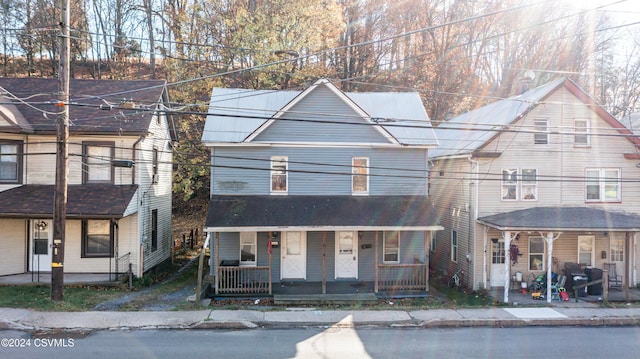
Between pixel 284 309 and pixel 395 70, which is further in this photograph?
pixel 395 70

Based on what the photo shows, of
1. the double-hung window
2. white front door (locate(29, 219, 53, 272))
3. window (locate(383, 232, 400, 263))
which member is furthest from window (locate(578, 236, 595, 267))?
white front door (locate(29, 219, 53, 272))

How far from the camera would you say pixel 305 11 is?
84.3 ft

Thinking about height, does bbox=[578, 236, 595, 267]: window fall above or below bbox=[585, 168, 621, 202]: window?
below

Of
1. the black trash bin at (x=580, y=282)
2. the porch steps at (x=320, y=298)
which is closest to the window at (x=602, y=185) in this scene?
the black trash bin at (x=580, y=282)

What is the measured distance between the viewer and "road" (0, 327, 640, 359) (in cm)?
962

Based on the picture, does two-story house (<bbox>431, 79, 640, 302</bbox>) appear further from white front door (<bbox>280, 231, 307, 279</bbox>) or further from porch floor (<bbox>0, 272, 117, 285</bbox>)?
porch floor (<bbox>0, 272, 117, 285</bbox>)

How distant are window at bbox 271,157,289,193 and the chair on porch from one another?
13.9 meters

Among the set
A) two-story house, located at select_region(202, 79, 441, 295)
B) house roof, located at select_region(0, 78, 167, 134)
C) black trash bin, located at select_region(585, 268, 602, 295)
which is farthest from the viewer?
two-story house, located at select_region(202, 79, 441, 295)

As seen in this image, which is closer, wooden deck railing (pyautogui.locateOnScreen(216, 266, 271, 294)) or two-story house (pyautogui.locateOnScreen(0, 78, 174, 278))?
wooden deck railing (pyautogui.locateOnScreen(216, 266, 271, 294))

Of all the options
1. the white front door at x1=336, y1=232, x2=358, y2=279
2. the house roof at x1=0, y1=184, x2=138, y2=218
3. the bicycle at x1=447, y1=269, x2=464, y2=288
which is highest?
the house roof at x1=0, y1=184, x2=138, y2=218

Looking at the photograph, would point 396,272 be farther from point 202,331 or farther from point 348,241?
point 202,331

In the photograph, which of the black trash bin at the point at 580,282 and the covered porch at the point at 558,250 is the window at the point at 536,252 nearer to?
the covered porch at the point at 558,250

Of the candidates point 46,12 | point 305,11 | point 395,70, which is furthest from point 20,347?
point 46,12

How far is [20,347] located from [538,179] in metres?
18.4
